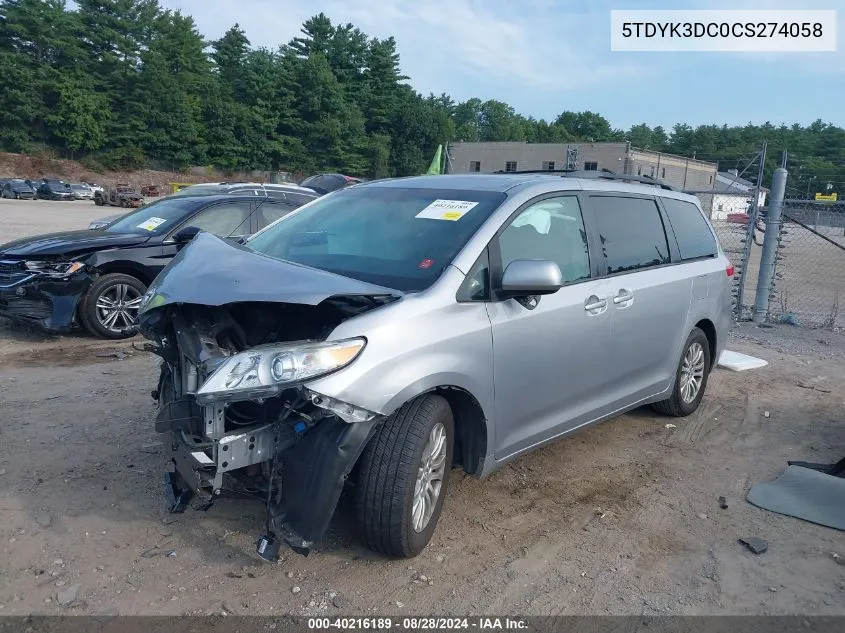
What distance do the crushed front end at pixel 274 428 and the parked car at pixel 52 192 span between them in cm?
4898

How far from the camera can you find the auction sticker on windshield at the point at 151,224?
767 centimetres

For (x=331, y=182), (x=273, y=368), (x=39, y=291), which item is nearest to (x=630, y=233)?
(x=273, y=368)

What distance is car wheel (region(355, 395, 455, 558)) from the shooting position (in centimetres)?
301

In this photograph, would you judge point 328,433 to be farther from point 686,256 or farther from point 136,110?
point 136,110

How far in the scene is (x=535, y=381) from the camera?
373 centimetres

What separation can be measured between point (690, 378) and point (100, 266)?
578 centimetres

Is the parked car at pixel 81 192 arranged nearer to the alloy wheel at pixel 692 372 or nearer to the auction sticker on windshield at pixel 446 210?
the alloy wheel at pixel 692 372

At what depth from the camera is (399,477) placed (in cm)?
301

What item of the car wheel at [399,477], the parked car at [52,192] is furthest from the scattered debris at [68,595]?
the parked car at [52,192]

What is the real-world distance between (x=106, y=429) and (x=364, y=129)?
266 feet

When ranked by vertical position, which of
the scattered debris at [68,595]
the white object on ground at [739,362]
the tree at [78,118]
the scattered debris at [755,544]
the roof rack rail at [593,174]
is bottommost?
the white object on ground at [739,362]

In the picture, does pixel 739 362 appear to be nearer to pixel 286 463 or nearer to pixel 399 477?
pixel 399 477

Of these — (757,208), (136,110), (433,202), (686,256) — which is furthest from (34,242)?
(136,110)

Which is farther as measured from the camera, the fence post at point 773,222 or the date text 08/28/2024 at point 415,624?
the fence post at point 773,222
